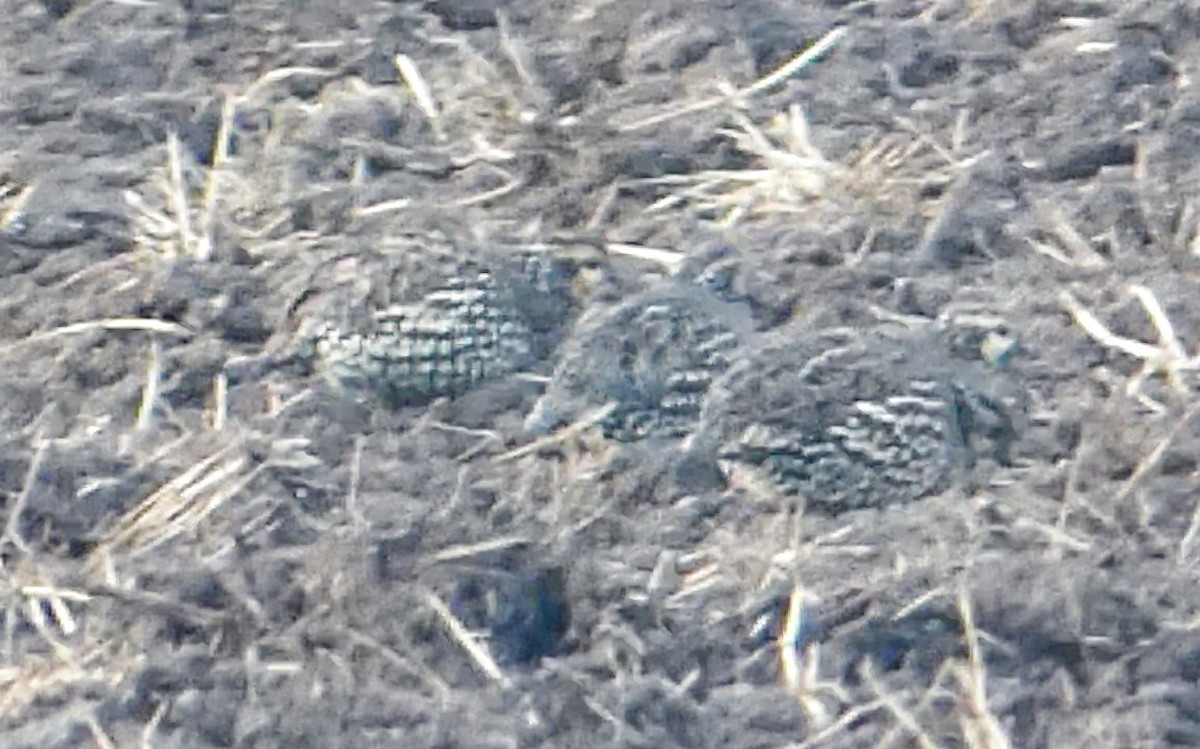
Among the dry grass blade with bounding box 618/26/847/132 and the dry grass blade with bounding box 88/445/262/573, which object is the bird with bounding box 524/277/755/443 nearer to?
the dry grass blade with bounding box 88/445/262/573

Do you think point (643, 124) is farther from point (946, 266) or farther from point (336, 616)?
point (336, 616)

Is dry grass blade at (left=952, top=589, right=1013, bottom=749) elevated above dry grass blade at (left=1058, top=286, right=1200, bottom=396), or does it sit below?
below

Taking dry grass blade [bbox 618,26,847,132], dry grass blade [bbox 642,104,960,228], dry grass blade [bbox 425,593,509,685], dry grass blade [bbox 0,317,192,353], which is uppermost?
dry grass blade [bbox 618,26,847,132]

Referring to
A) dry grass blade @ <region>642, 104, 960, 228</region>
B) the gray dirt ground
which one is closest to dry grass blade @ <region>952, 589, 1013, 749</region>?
the gray dirt ground

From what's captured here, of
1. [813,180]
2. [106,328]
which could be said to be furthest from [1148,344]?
[106,328]

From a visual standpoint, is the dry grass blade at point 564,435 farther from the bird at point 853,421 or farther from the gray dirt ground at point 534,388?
the bird at point 853,421

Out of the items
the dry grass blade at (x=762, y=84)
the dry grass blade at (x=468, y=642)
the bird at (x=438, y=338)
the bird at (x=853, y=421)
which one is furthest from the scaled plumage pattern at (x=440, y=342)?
the dry grass blade at (x=762, y=84)
